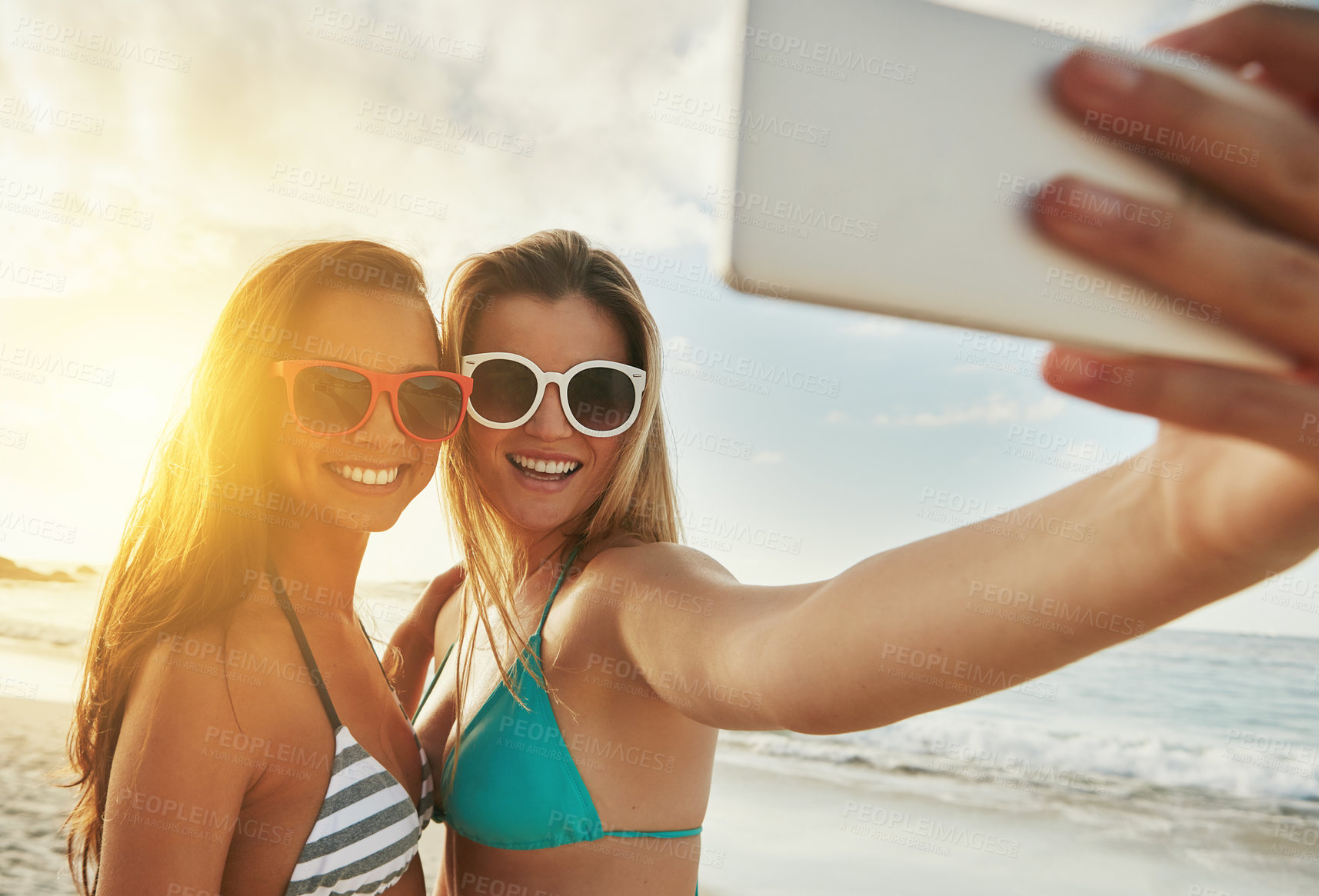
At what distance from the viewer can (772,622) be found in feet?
4.20

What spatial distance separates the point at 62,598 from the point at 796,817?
52.9 feet

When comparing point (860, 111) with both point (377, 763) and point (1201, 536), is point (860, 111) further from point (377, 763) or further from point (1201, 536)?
point (377, 763)

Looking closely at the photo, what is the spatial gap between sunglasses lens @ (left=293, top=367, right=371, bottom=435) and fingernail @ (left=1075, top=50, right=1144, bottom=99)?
176 centimetres

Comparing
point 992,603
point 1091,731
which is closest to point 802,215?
point 992,603

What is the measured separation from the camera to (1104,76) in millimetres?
555

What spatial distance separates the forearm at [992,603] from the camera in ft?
2.52

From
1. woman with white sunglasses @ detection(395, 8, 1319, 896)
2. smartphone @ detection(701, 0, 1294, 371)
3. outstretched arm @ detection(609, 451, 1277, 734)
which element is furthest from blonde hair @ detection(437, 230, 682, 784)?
smartphone @ detection(701, 0, 1294, 371)

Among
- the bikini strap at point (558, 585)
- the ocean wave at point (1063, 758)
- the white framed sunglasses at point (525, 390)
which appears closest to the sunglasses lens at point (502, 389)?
the white framed sunglasses at point (525, 390)

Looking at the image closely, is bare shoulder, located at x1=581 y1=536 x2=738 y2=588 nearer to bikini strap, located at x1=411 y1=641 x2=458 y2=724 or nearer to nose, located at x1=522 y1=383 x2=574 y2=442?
nose, located at x1=522 y1=383 x2=574 y2=442

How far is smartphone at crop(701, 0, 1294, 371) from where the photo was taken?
0.54 meters

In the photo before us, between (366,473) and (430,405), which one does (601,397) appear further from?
(366,473)

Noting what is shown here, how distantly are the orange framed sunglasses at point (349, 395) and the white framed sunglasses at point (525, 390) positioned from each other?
0.77 ft

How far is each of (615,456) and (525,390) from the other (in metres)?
0.39

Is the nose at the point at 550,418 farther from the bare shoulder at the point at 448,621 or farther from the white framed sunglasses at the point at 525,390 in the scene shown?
the bare shoulder at the point at 448,621
